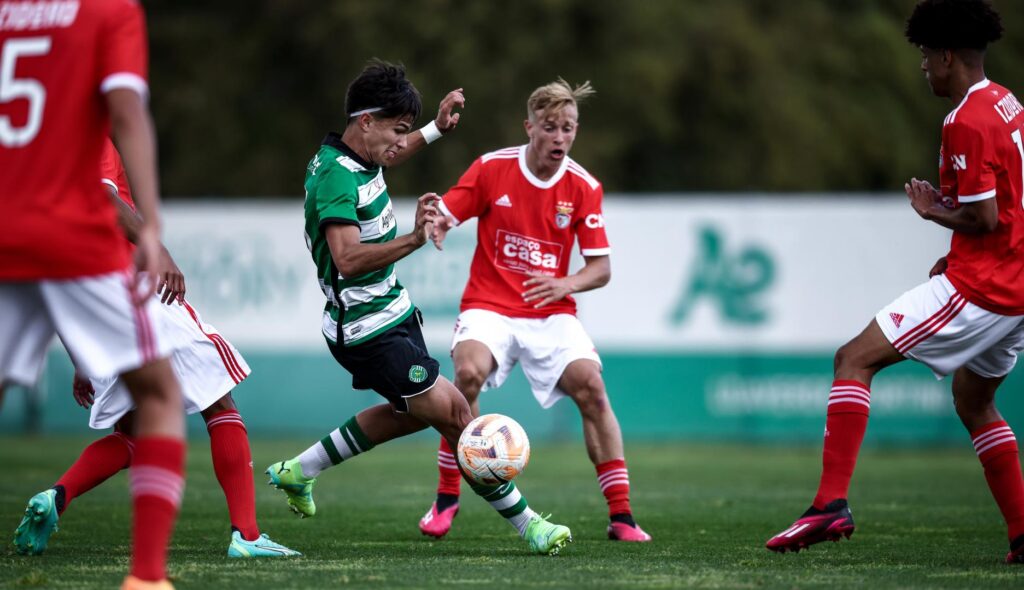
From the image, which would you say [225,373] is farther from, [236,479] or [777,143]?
[777,143]

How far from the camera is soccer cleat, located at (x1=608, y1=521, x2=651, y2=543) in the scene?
7.20 meters

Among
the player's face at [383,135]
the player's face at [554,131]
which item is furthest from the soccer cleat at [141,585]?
the player's face at [554,131]

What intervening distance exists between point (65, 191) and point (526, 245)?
4.02 meters

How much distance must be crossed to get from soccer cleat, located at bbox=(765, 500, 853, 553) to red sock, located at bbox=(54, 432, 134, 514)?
10.5 feet

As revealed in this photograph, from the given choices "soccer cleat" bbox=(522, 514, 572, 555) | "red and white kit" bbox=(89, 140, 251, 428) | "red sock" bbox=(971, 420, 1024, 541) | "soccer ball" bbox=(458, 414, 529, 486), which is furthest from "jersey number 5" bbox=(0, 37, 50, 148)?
"red sock" bbox=(971, 420, 1024, 541)

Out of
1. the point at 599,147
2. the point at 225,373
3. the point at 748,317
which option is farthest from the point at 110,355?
the point at 599,147

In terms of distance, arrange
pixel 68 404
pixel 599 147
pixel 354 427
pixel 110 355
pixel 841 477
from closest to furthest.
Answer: pixel 110 355 → pixel 841 477 → pixel 354 427 → pixel 68 404 → pixel 599 147

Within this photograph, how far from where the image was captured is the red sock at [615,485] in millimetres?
7422

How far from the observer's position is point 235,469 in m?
6.27

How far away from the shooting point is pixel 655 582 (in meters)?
5.24

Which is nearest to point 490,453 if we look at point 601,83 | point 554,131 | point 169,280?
point 169,280

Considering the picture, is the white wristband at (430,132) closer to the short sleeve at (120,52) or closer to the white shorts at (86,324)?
the short sleeve at (120,52)

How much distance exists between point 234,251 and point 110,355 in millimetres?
12360

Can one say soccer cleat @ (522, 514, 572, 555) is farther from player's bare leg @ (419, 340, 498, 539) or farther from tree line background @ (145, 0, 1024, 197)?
tree line background @ (145, 0, 1024, 197)
